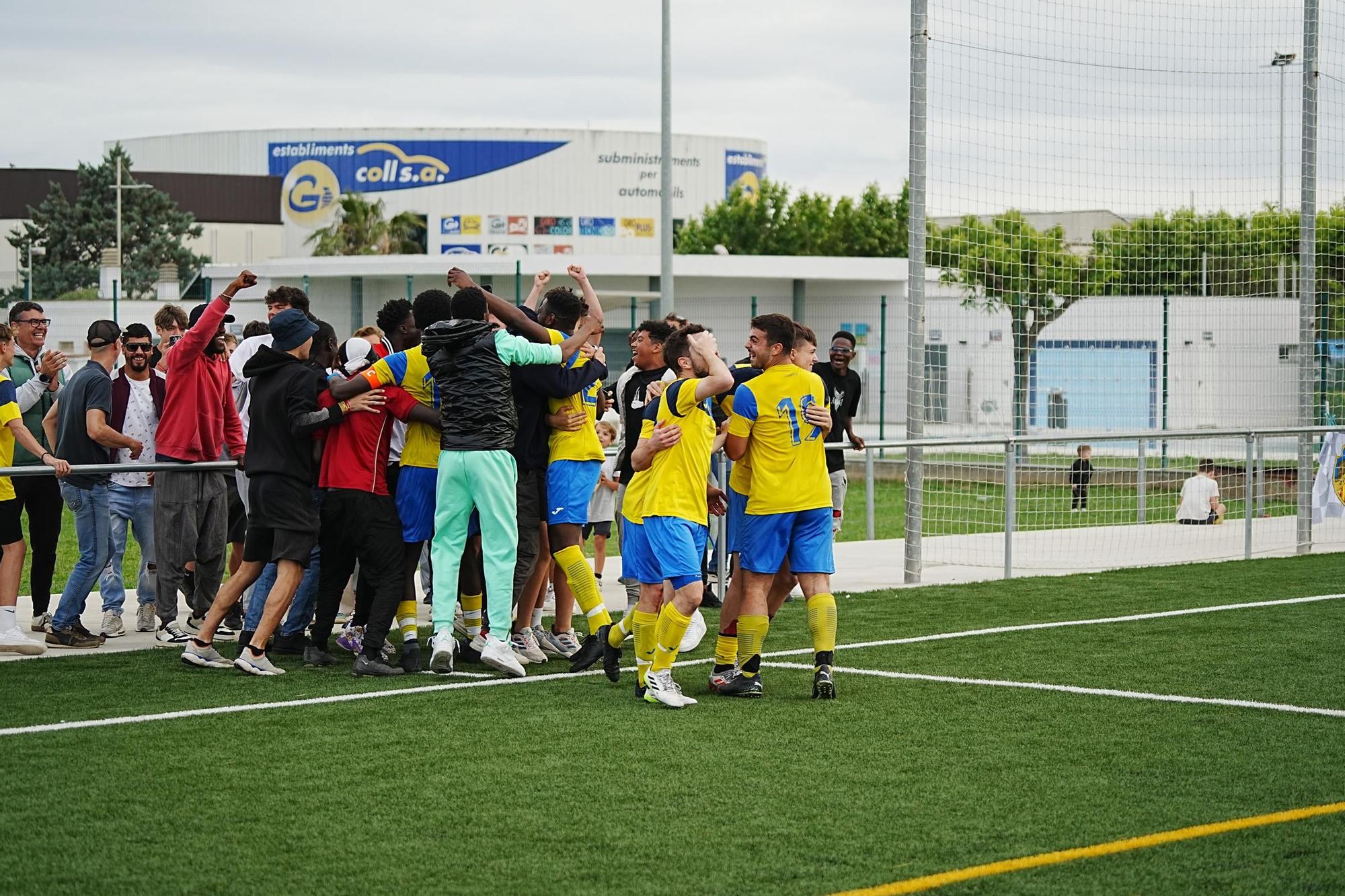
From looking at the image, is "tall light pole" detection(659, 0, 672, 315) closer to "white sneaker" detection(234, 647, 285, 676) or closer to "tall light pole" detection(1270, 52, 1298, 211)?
"tall light pole" detection(1270, 52, 1298, 211)

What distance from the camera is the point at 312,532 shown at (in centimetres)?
831

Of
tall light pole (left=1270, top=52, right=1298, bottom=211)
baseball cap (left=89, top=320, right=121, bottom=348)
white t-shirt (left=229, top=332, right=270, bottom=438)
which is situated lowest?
white t-shirt (left=229, top=332, right=270, bottom=438)

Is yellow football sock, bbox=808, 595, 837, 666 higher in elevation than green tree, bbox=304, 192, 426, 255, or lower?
lower

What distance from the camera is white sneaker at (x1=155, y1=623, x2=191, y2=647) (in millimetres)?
9516

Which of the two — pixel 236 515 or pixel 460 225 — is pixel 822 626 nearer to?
pixel 236 515

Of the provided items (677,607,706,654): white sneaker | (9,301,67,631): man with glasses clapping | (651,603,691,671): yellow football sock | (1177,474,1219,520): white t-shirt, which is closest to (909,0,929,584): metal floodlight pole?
(677,607,706,654): white sneaker

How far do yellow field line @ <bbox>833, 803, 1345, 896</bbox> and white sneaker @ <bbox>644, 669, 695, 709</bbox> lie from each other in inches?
108

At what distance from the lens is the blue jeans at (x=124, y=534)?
9570 millimetres

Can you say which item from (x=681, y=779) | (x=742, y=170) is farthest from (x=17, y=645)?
(x=742, y=170)

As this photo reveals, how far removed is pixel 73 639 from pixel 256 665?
5.62ft

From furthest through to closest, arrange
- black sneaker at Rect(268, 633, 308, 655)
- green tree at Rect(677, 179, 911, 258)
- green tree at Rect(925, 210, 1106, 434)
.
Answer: green tree at Rect(677, 179, 911, 258)
green tree at Rect(925, 210, 1106, 434)
black sneaker at Rect(268, 633, 308, 655)

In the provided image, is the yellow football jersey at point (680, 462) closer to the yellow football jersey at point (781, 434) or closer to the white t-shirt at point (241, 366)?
the yellow football jersey at point (781, 434)

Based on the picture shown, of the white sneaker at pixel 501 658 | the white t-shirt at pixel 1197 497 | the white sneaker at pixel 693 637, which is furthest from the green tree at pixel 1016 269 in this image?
the white sneaker at pixel 501 658

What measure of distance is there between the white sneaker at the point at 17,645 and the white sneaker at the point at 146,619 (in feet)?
2.92
